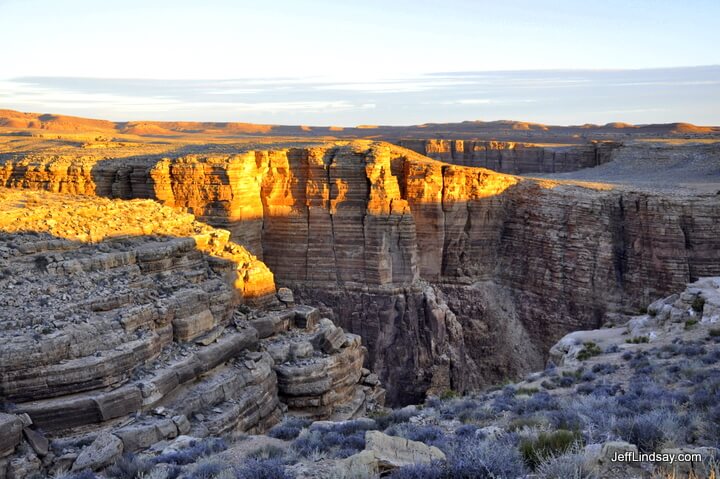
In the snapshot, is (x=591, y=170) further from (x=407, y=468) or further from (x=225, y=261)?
(x=407, y=468)

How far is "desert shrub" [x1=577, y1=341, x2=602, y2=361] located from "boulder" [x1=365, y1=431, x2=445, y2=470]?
9.49 meters

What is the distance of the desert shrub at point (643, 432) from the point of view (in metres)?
7.89

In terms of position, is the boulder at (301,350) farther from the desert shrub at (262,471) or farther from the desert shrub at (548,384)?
the desert shrub at (262,471)

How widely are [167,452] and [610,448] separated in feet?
22.1

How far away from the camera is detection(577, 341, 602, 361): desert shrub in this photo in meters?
16.7

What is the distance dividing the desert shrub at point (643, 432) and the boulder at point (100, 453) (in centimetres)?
781

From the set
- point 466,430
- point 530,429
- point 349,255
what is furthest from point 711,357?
point 349,255

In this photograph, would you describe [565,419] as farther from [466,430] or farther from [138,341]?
[138,341]

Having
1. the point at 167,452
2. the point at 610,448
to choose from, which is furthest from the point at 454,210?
the point at 610,448

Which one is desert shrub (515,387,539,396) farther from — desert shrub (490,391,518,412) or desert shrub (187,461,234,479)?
desert shrub (187,461,234,479)

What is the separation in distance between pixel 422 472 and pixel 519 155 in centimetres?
4763

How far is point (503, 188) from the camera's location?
98.1ft

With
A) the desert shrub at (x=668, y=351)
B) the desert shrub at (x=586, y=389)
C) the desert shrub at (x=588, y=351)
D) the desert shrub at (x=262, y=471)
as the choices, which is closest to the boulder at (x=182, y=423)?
the desert shrub at (x=262, y=471)

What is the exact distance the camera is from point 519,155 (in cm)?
5209
